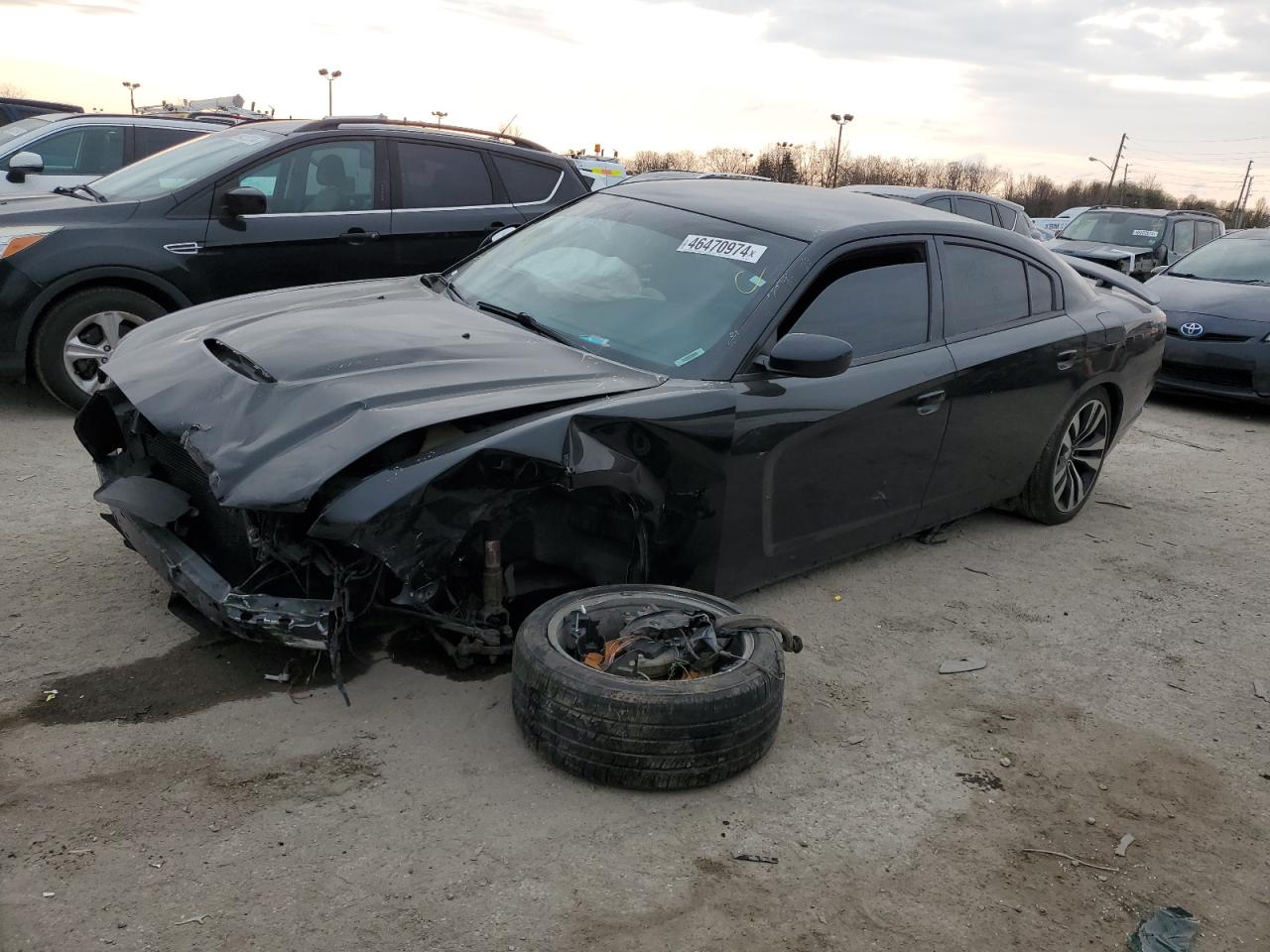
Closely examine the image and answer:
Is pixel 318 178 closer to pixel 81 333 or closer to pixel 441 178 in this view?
pixel 441 178

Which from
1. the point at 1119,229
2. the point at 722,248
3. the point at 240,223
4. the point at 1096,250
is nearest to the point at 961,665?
the point at 722,248

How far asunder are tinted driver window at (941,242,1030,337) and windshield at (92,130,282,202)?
14.7 feet

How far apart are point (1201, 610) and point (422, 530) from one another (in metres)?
3.82

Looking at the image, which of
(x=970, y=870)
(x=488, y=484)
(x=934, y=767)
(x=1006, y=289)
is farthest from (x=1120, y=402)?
(x=488, y=484)

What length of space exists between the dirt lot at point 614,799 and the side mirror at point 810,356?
113 cm

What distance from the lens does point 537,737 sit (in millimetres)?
3166

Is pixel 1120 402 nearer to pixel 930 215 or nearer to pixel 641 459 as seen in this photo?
pixel 930 215

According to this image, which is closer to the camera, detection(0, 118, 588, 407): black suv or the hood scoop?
the hood scoop

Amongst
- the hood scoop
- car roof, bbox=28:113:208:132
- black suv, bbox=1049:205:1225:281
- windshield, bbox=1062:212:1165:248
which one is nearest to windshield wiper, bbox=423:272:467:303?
the hood scoop

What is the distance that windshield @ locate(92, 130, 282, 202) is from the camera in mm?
6723

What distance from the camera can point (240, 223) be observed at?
6688mm

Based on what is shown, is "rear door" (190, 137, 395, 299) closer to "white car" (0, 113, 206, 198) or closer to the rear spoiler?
"white car" (0, 113, 206, 198)

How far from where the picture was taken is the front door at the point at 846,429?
12.8ft

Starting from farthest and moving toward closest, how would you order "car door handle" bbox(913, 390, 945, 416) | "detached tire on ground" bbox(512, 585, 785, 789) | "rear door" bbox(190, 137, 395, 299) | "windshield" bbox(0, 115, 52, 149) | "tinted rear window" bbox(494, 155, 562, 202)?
"windshield" bbox(0, 115, 52, 149), "tinted rear window" bbox(494, 155, 562, 202), "rear door" bbox(190, 137, 395, 299), "car door handle" bbox(913, 390, 945, 416), "detached tire on ground" bbox(512, 585, 785, 789)
